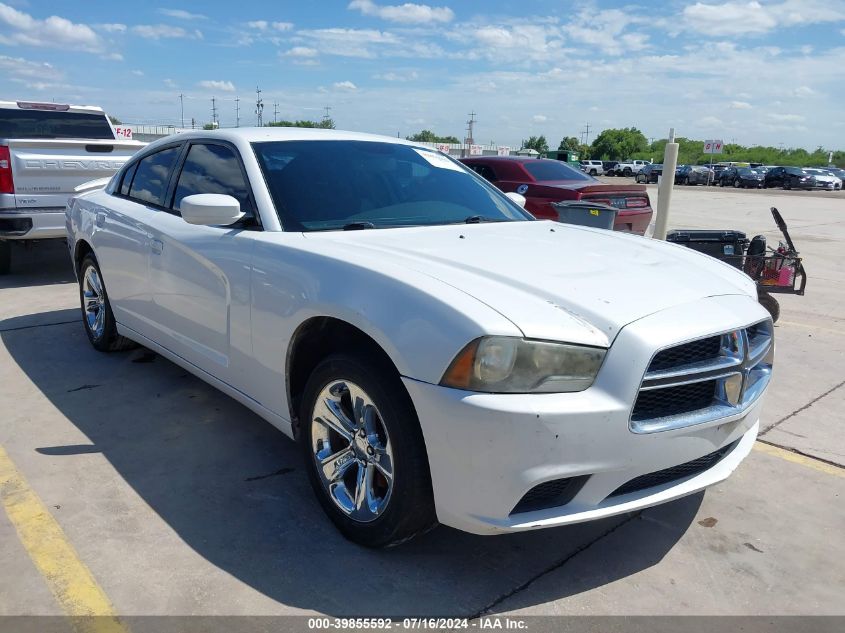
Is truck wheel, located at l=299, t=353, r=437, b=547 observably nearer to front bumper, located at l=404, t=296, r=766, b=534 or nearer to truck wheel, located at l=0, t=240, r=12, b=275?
front bumper, located at l=404, t=296, r=766, b=534

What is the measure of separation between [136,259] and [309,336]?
6.48 feet

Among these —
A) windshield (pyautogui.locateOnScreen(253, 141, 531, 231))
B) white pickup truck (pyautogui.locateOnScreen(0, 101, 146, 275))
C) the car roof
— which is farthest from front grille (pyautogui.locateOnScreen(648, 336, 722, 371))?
white pickup truck (pyautogui.locateOnScreen(0, 101, 146, 275))

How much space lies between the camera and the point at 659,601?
2609 mm

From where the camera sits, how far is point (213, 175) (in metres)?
3.92

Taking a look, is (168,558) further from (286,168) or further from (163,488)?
(286,168)

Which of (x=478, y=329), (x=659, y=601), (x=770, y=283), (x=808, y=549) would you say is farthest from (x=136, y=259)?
(x=770, y=283)

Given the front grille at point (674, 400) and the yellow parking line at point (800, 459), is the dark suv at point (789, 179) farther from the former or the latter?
the front grille at point (674, 400)

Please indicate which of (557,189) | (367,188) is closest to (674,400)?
(367,188)

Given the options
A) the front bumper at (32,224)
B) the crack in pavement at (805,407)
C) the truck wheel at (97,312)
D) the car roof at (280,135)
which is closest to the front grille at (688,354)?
the crack in pavement at (805,407)

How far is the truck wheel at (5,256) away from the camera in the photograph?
821cm

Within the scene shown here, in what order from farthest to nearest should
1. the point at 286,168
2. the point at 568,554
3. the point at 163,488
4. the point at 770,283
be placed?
the point at 770,283 → the point at 286,168 → the point at 163,488 → the point at 568,554

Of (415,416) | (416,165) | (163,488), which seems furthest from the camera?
(416,165)

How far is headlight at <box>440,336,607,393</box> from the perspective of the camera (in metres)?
2.32

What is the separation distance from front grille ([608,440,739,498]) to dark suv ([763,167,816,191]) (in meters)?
46.7
